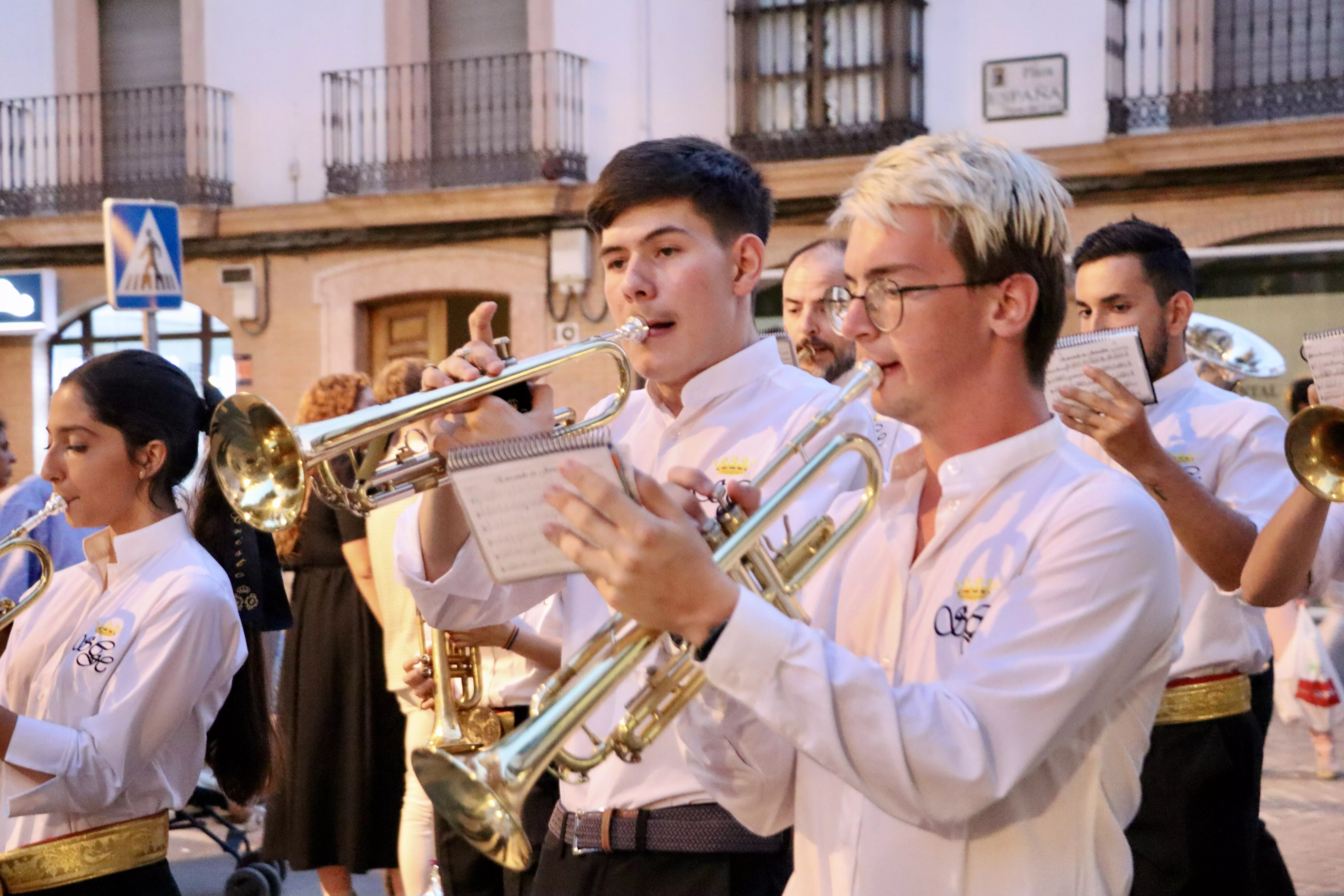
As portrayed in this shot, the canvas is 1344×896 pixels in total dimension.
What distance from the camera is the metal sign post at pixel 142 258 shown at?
7.93 meters

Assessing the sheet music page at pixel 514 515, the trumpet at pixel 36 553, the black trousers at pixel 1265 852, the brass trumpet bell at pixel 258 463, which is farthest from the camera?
the black trousers at pixel 1265 852

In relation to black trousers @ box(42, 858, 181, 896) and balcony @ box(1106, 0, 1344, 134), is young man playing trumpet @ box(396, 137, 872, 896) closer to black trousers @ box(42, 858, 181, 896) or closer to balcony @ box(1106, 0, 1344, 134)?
black trousers @ box(42, 858, 181, 896)

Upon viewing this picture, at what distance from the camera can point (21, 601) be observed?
11.5ft

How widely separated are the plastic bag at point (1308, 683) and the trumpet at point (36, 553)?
5.99 meters

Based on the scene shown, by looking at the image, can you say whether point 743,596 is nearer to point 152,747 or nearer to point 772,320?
point 152,747

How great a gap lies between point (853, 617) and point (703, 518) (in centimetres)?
33

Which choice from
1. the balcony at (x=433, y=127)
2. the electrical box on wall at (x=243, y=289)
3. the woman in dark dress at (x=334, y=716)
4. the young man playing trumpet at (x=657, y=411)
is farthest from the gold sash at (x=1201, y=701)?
A: the electrical box on wall at (x=243, y=289)

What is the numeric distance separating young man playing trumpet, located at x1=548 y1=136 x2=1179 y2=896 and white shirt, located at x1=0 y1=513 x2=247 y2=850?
149 cm

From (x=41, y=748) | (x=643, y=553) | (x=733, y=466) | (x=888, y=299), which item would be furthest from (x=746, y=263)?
(x=41, y=748)

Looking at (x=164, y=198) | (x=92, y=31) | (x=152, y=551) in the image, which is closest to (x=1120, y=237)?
(x=152, y=551)

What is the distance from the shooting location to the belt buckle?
2.76 meters

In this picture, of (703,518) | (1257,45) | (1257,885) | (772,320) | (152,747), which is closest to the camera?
(703,518)

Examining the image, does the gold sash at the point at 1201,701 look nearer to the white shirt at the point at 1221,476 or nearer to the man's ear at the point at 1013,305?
the white shirt at the point at 1221,476

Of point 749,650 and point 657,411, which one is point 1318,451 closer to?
point 657,411
